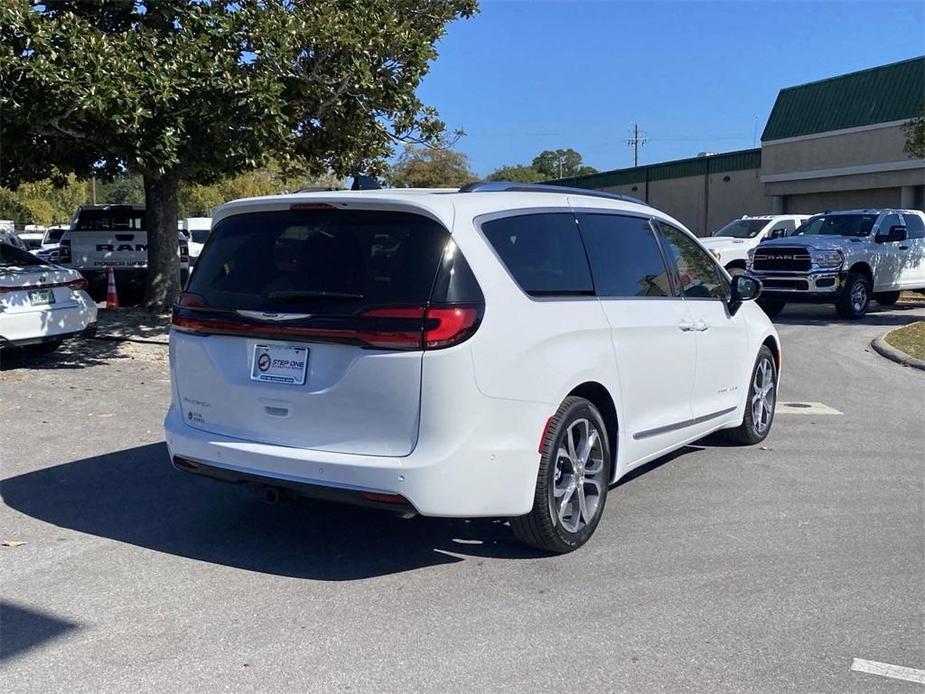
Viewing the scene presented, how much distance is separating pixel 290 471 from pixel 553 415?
1349mm

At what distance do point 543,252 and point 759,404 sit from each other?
3.45m

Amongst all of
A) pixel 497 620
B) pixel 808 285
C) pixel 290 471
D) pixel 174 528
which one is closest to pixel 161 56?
pixel 174 528

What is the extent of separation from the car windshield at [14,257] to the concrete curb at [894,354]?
35.4 feet

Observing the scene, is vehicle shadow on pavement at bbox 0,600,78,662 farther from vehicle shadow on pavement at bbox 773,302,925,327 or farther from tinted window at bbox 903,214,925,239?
tinted window at bbox 903,214,925,239

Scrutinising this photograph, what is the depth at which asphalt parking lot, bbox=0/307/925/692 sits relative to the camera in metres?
3.80

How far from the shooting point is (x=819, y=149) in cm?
3422

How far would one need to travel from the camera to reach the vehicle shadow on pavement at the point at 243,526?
5008mm

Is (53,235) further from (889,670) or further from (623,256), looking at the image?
(889,670)

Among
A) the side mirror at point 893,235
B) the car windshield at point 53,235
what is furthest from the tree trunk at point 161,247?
the car windshield at point 53,235

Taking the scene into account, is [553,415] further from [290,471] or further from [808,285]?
[808,285]

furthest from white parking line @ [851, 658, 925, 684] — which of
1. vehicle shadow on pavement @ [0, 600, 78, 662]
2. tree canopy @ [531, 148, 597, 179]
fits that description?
tree canopy @ [531, 148, 597, 179]

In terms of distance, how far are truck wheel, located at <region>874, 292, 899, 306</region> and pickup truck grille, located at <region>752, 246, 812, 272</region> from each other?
3.11m

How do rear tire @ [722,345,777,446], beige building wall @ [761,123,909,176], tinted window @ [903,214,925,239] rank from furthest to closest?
beige building wall @ [761,123,909,176] < tinted window @ [903,214,925,239] < rear tire @ [722,345,777,446]

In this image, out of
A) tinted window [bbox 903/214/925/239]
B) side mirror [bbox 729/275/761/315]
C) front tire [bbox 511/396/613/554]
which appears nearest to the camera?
front tire [bbox 511/396/613/554]
